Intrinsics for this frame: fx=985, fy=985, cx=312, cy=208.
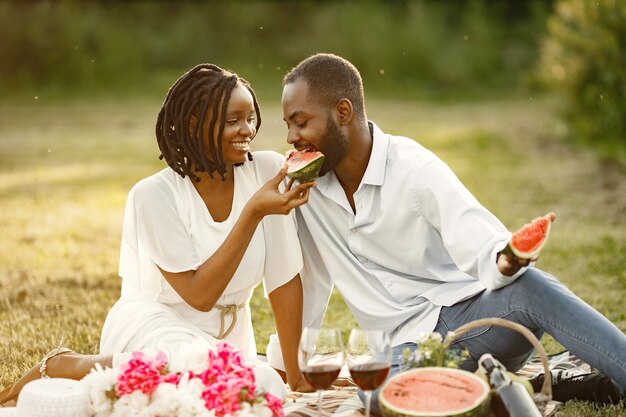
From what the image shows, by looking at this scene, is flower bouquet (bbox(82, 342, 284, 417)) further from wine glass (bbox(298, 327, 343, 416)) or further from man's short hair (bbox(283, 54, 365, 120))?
man's short hair (bbox(283, 54, 365, 120))

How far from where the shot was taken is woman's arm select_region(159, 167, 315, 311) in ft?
14.4

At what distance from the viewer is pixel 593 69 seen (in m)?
15.5

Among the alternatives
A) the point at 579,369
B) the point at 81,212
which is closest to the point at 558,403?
the point at 579,369

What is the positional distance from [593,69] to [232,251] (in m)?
12.2

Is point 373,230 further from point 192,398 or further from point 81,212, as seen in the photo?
point 81,212

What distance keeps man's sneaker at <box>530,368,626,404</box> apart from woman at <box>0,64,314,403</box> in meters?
1.28

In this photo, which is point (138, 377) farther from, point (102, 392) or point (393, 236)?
point (393, 236)

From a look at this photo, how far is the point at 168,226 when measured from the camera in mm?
4652

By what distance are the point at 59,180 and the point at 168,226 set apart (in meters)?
9.80

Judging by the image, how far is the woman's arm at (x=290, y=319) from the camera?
5027mm

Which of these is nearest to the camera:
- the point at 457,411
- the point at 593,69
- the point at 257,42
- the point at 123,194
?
the point at 457,411

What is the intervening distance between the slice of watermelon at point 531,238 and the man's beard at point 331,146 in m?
1.15

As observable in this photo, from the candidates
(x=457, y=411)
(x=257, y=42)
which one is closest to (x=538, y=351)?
(x=457, y=411)

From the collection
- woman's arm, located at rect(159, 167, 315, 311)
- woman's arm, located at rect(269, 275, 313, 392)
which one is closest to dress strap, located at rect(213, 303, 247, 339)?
woman's arm, located at rect(159, 167, 315, 311)
